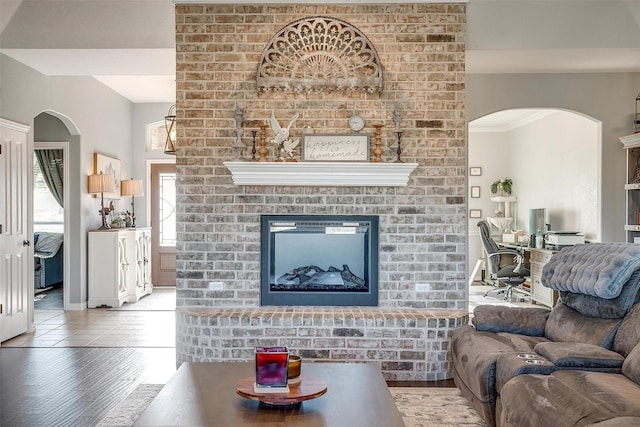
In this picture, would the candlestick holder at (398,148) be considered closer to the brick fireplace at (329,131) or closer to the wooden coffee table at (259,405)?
the brick fireplace at (329,131)

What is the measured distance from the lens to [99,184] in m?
6.68

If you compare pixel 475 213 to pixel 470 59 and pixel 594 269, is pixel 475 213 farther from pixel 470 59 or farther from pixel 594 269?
pixel 594 269

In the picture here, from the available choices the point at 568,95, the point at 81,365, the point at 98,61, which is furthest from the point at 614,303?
the point at 98,61

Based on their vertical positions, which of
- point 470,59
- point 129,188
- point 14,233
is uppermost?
point 470,59

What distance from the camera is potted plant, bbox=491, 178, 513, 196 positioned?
887 centimetres

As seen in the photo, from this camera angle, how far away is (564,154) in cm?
714

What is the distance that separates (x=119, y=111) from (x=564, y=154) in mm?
5941

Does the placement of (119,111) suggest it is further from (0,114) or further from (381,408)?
(381,408)

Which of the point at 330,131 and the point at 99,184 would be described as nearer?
the point at 330,131

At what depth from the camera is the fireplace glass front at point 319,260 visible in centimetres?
420

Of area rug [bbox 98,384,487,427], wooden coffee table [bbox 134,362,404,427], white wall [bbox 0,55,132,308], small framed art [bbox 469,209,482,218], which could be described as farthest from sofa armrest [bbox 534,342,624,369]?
small framed art [bbox 469,209,482,218]

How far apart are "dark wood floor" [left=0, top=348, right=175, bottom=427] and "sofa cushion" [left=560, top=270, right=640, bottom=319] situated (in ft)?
8.86

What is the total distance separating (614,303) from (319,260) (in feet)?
6.60

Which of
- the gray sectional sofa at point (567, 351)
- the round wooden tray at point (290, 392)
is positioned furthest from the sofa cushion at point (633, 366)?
the round wooden tray at point (290, 392)
